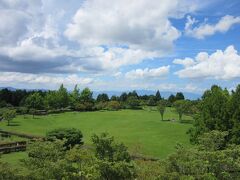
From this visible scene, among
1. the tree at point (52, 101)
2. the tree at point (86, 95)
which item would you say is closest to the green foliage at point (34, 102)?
the tree at point (52, 101)

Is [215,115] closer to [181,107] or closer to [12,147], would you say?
[12,147]

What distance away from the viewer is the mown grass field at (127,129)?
4688 cm

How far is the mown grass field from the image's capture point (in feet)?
154

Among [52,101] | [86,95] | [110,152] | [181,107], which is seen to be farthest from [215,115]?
[86,95]

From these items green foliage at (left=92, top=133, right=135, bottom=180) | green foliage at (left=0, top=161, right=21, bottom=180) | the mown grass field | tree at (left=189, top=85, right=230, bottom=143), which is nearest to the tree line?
the mown grass field

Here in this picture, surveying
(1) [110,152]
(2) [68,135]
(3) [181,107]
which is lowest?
(2) [68,135]

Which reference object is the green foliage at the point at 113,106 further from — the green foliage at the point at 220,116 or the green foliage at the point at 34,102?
the green foliage at the point at 220,116

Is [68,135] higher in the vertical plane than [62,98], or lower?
lower

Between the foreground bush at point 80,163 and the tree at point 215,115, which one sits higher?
the tree at point 215,115

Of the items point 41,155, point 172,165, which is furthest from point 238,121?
point 41,155

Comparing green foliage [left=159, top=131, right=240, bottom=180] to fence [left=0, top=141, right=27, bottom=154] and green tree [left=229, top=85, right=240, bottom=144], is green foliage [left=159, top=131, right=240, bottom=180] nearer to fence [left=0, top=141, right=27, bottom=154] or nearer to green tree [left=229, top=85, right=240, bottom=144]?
green tree [left=229, top=85, right=240, bottom=144]

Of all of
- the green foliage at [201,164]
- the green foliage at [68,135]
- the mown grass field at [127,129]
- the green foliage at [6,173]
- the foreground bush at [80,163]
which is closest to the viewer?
the green foliage at [6,173]

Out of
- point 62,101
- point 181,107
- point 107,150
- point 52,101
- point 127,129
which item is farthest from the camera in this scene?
point 62,101

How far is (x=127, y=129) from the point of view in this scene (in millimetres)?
64438
